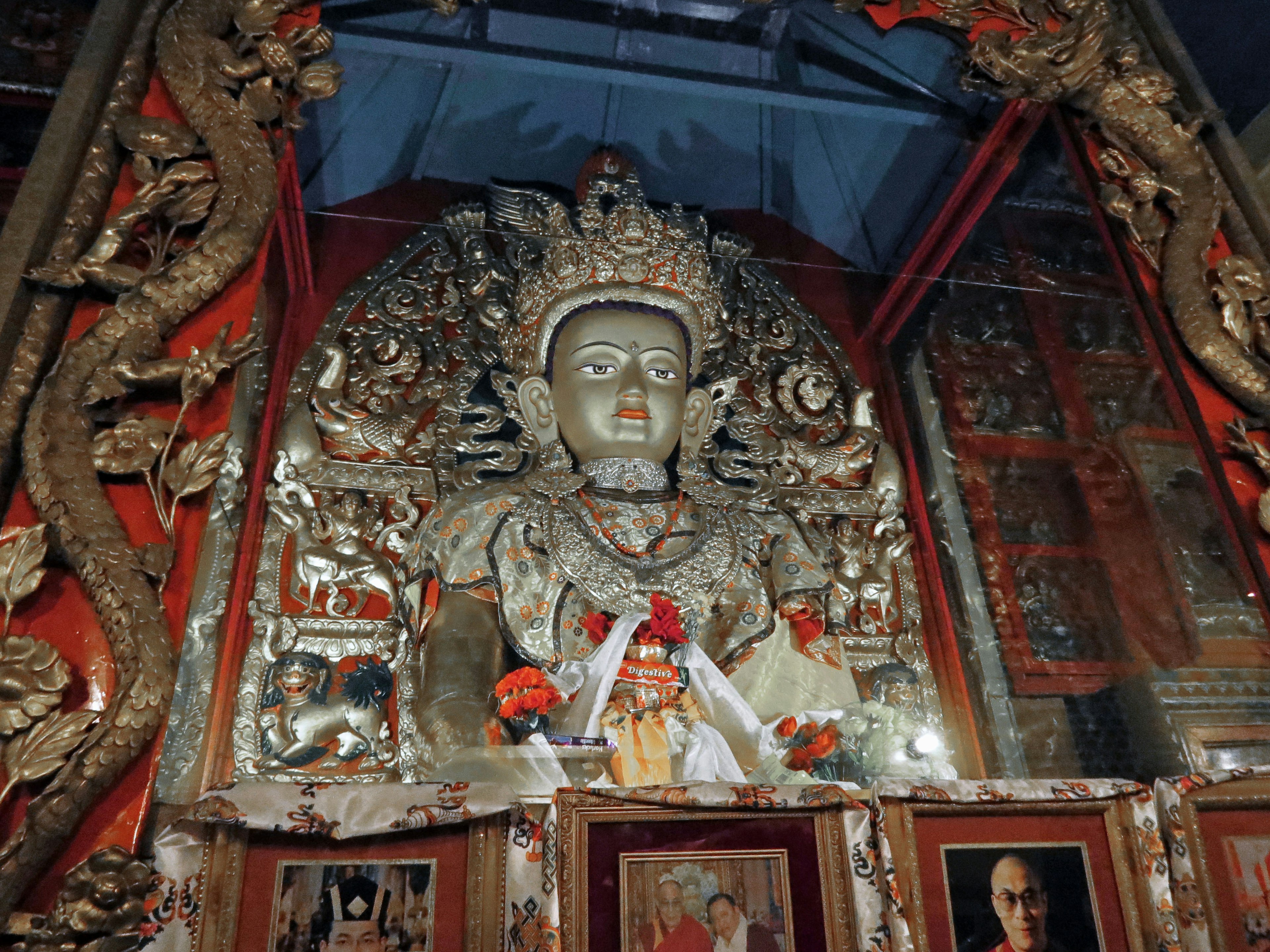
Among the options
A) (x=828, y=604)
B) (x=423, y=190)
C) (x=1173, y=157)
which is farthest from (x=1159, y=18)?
(x=423, y=190)

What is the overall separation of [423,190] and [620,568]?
1.32 meters

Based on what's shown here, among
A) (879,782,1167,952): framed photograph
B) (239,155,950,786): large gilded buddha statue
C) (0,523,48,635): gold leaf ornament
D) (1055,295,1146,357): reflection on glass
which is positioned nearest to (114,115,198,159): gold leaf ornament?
(239,155,950,786): large gilded buddha statue

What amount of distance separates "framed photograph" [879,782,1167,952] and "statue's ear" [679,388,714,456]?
4.99ft

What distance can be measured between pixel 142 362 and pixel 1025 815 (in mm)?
2228

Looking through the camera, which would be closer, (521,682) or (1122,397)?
(521,682)

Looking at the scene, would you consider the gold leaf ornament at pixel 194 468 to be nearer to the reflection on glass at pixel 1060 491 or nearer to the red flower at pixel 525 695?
the red flower at pixel 525 695

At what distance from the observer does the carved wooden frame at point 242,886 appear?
1876 millimetres

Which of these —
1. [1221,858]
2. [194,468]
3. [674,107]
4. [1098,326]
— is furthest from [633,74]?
[1221,858]

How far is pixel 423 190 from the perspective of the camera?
3.18m

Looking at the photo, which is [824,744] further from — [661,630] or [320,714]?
[320,714]

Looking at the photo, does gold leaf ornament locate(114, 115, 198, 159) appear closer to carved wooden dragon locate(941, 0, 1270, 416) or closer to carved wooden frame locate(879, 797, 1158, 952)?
carved wooden frame locate(879, 797, 1158, 952)

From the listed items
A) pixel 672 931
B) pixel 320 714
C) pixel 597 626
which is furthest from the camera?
pixel 597 626

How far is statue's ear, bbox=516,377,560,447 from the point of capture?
3.42 metres

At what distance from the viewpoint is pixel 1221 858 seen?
231cm
